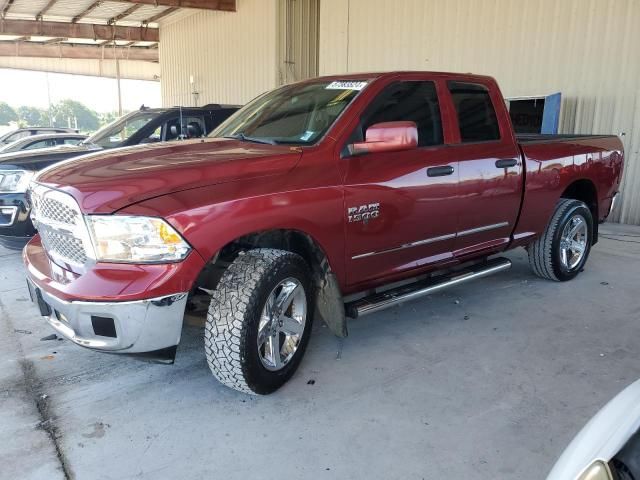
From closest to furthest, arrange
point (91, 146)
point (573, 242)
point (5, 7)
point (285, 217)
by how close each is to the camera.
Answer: point (285, 217)
point (573, 242)
point (91, 146)
point (5, 7)

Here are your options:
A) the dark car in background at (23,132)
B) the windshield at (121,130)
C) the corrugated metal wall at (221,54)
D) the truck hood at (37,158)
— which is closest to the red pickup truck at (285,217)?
the truck hood at (37,158)

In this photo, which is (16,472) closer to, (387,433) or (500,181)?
(387,433)

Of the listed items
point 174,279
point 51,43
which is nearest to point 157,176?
point 174,279

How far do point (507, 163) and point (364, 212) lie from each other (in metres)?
1.57

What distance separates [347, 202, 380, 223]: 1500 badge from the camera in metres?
3.19

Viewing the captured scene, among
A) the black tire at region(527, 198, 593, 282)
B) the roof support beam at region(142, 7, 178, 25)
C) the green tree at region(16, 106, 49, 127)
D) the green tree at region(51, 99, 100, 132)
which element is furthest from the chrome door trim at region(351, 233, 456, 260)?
the green tree at region(16, 106, 49, 127)

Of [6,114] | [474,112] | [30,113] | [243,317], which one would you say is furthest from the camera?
[30,113]

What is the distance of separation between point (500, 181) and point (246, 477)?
9.44 ft

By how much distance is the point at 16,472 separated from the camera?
7.85ft

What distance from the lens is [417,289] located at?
374cm

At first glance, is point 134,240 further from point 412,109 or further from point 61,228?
point 412,109

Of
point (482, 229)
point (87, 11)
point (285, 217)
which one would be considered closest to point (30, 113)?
point (87, 11)

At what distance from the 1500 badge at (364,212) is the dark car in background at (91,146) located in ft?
10.9

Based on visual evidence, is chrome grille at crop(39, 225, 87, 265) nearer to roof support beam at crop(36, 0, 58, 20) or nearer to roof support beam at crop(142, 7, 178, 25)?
roof support beam at crop(36, 0, 58, 20)
